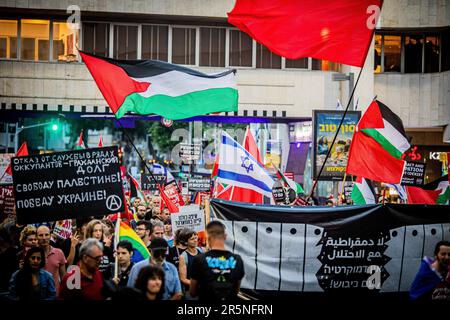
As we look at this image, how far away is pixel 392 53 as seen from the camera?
32719 millimetres

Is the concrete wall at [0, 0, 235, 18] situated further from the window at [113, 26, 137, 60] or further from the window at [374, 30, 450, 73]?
the window at [374, 30, 450, 73]

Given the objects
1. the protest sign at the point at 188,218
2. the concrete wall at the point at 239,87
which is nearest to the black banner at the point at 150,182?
the concrete wall at the point at 239,87

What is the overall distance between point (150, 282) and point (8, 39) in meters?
25.3

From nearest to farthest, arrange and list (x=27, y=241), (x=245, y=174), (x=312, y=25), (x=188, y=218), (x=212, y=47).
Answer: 1. (x=27, y=241)
2. (x=312, y=25)
3. (x=188, y=218)
4. (x=245, y=174)
5. (x=212, y=47)

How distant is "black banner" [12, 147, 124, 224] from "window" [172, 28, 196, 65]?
21241 millimetres

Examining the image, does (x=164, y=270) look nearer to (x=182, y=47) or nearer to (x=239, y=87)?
(x=239, y=87)

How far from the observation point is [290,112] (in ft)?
102

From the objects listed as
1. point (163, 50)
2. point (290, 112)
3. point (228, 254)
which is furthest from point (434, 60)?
point (228, 254)

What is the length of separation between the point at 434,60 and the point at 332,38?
2252cm

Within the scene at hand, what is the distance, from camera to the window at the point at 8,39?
3006 centimetres

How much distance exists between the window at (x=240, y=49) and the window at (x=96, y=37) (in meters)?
5.20

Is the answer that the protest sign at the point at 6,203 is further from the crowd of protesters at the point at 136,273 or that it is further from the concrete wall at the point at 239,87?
the concrete wall at the point at 239,87

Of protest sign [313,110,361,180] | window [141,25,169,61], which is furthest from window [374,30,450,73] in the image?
window [141,25,169,61]

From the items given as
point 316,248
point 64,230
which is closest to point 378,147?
point 316,248
